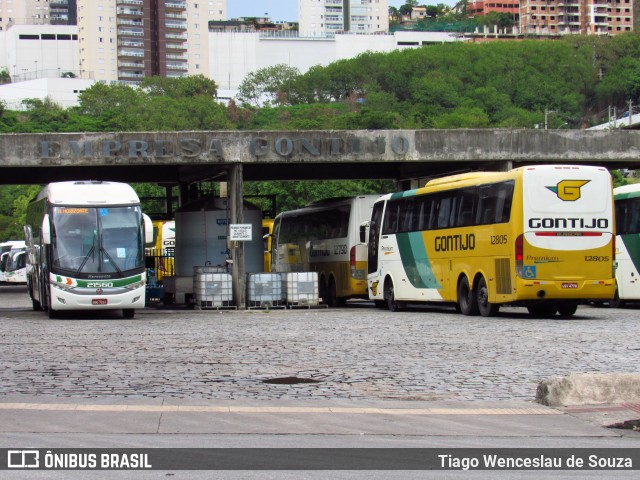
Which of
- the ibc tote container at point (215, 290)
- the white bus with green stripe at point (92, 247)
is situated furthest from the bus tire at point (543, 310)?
the ibc tote container at point (215, 290)

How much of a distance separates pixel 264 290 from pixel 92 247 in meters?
7.06

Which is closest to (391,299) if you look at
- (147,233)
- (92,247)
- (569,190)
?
(147,233)

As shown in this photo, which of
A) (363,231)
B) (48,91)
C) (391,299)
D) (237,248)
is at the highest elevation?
(48,91)

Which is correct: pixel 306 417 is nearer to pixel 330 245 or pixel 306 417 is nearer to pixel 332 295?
pixel 330 245

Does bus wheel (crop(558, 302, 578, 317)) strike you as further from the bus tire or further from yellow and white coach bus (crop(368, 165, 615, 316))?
the bus tire

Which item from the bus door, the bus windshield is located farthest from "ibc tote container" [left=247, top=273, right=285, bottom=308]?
the bus windshield

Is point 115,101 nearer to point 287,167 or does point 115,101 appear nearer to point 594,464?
point 287,167

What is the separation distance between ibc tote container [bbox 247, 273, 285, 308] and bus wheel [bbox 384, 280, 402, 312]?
355 cm

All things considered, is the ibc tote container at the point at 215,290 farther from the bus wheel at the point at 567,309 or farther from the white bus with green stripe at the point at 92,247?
the bus wheel at the point at 567,309

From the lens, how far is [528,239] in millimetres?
25609

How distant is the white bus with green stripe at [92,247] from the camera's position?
95.5ft

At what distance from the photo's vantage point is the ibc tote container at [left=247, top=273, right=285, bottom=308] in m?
35.0

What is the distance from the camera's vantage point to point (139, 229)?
3003cm

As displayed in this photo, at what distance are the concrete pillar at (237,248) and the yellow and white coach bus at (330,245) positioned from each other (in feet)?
11.5
